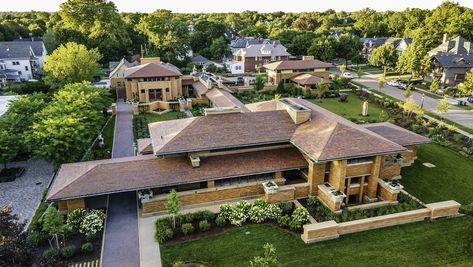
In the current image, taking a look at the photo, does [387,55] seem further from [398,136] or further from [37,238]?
[37,238]

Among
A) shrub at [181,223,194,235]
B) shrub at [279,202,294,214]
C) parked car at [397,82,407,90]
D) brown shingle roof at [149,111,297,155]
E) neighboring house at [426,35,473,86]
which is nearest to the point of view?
shrub at [181,223,194,235]

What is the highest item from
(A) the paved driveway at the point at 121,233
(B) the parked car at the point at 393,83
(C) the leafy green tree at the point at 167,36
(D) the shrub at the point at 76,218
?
(C) the leafy green tree at the point at 167,36

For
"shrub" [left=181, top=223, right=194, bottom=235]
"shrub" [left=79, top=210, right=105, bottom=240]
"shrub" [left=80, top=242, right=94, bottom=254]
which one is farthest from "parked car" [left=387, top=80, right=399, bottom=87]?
"shrub" [left=80, top=242, right=94, bottom=254]

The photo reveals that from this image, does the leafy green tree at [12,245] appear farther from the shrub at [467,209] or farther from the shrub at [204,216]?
the shrub at [467,209]

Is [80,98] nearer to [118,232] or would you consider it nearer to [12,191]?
[12,191]

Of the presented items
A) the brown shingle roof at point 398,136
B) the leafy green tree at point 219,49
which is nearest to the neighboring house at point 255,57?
the leafy green tree at point 219,49

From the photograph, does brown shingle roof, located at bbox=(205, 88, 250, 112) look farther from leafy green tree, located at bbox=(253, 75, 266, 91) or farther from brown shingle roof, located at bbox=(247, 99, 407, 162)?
brown shingle roof, located at bbox=(247, 99, 407, 162)
